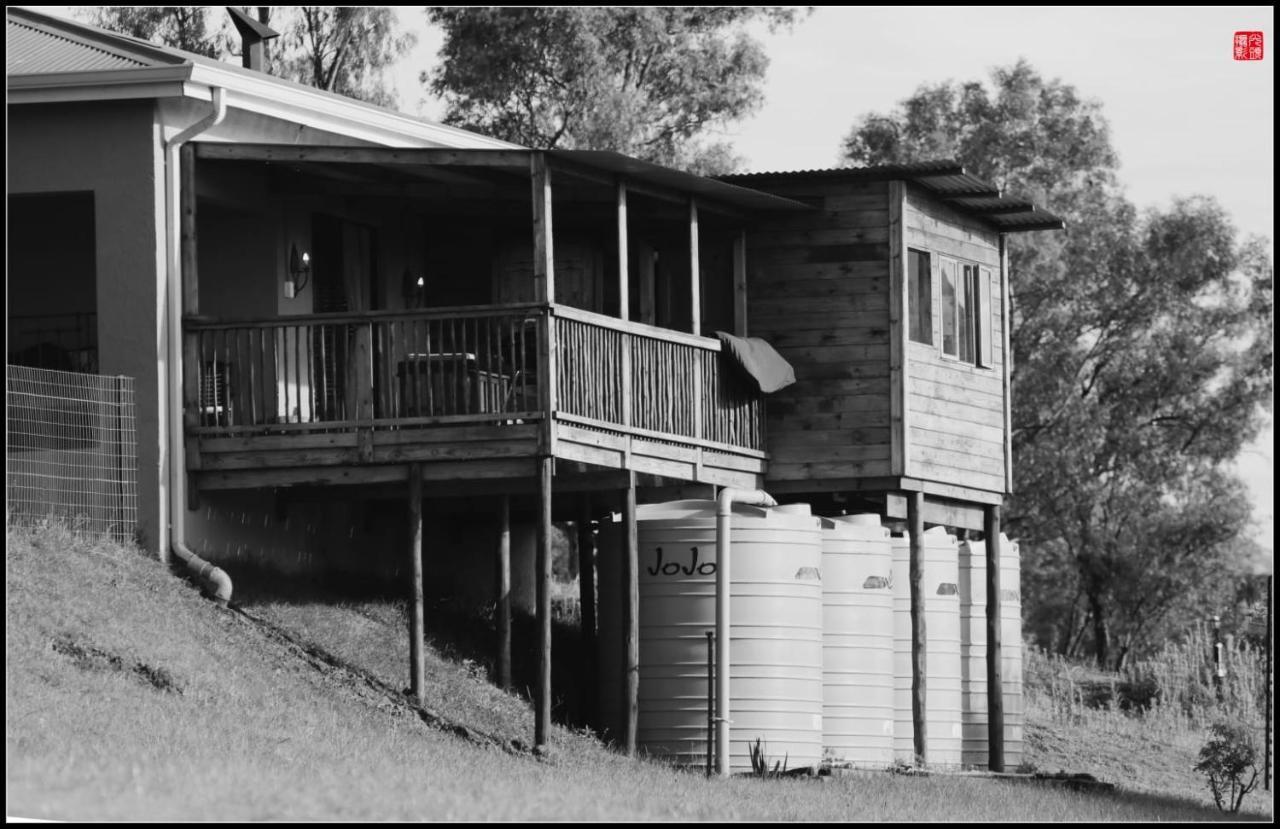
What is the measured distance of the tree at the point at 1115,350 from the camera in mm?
41125

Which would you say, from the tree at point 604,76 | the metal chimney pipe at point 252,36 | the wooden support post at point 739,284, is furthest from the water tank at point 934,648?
the tree at point 604,76

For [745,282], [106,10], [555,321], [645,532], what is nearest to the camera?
[555,321]

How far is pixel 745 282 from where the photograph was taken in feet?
78.2

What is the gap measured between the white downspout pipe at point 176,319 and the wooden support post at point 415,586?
170 centimetres

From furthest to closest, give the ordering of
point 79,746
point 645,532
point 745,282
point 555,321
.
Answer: point 745,282
point 645,532
point 555,321
point 79,746

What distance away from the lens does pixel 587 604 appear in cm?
2588

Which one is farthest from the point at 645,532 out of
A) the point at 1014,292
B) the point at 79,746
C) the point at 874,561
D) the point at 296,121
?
the point at 1014,292

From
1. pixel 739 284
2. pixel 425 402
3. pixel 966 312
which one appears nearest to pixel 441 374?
pixel 425 402

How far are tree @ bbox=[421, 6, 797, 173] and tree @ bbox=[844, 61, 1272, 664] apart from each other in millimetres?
3677

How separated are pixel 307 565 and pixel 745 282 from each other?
528cm

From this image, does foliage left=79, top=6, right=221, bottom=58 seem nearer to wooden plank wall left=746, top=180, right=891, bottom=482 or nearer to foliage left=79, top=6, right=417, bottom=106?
foliage left=79, top=6, right=417, bottom=106

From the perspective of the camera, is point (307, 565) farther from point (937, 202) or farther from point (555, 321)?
point (937, 202)

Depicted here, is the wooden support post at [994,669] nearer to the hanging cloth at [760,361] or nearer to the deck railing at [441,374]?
the hanging cloth at [760,361]

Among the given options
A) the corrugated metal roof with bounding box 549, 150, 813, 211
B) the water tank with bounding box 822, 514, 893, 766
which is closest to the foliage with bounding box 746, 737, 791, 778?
the water tank with bounding box 822, 514, 893, 766
